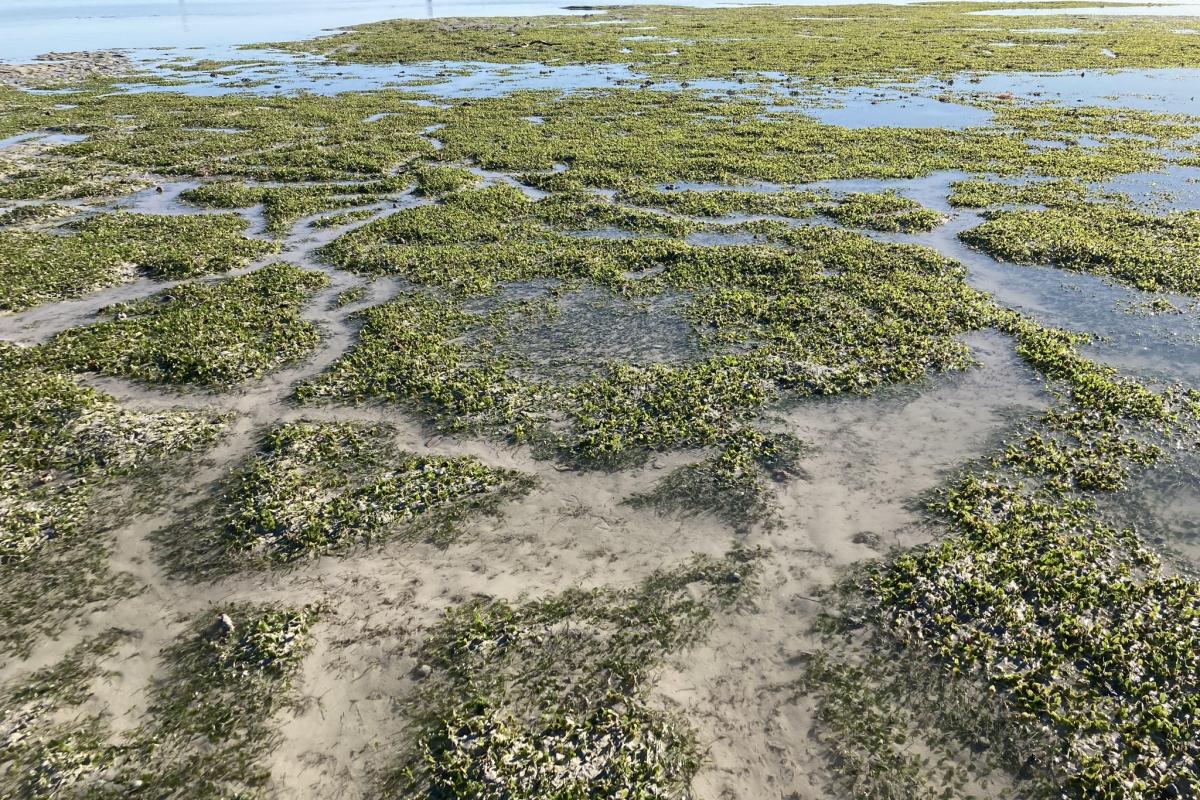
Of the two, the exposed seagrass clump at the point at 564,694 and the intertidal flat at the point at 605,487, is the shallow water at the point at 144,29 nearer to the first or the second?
the intertidal flat at the point at 605,487

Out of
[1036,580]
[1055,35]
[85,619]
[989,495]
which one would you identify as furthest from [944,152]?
[1055,35]

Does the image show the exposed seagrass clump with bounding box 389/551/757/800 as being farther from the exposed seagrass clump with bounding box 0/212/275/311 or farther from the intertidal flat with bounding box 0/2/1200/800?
the exposed seagrass clump with bounding box 0/212/275/311

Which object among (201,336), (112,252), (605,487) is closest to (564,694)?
(605,487)

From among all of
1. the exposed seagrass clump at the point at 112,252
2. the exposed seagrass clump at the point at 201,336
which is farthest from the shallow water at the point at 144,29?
the exposed seagrass clump at the point at 201,336

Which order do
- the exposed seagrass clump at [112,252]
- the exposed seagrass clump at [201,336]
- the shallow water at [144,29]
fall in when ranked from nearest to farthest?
1. the exposed seagrass clump at [201,336]
2. the exposed seagrass clump at [112,252]
3. the shallow water at [144,29]

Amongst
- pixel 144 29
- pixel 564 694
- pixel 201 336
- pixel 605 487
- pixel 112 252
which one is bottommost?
pixel 564 694

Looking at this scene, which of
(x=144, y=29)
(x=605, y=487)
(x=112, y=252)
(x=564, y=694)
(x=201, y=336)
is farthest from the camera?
(x=144, y=29)

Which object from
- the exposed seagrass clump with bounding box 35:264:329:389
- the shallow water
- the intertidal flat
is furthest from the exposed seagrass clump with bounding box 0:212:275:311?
the shallow water

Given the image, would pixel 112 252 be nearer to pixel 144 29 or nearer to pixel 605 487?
pixel 605 487

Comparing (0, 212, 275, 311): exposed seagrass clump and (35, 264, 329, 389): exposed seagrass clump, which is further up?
(0, 212, 275, 311): exposed seagrass clump
